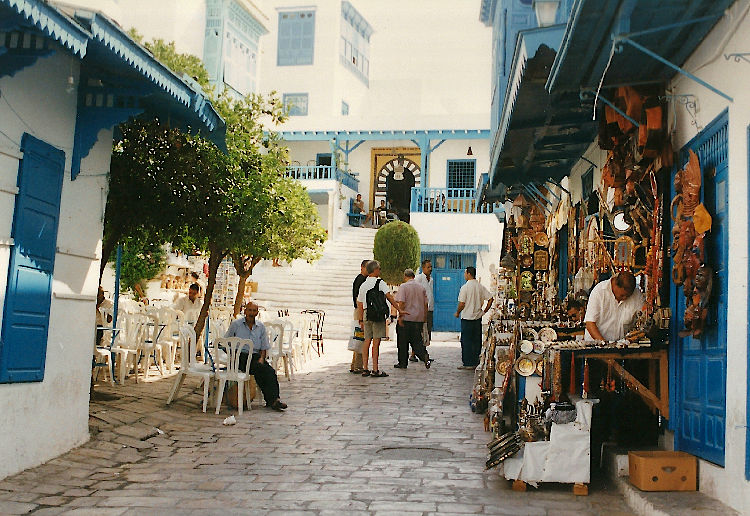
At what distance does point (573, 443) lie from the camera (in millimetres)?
5715

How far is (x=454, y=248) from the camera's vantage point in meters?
25.0

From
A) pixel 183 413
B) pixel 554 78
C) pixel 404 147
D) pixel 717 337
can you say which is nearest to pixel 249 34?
pixel 404 147

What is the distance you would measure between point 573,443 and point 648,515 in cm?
88

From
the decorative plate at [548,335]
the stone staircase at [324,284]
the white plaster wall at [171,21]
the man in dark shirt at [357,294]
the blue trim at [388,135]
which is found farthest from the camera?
the blue trim at [388,135]

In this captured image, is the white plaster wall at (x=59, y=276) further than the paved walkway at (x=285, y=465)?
Yes

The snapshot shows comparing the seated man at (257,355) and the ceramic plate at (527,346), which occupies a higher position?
the ceramic plate at (527,346)

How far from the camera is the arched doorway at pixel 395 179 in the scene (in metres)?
31.8

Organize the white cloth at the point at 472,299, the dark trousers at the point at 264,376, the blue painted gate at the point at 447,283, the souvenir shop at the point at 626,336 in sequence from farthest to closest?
1. the blue painted gate at the point at 447,283
2. the white cloth at the point at 472,299
3. the dark trousers at the point at 264,376
4. the souvenir shop at the point at 626,336

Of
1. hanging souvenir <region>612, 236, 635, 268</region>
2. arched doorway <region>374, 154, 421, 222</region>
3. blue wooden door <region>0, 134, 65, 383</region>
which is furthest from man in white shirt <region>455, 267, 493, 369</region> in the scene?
arched doorway <region>374, 154, 421, 222</region>

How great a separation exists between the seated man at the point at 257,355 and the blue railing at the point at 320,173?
63.4ft

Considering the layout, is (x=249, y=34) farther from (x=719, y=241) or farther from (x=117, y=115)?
(x=719, y=241)

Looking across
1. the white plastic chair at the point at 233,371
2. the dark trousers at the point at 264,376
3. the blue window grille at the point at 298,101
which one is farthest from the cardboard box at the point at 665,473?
the blue window grille at the point at 298,101

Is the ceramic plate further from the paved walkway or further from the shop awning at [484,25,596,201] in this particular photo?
the shop awning at [484,25,596,201]

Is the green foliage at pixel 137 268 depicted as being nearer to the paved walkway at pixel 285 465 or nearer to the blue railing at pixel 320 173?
the blue railing at pixel 320 173
